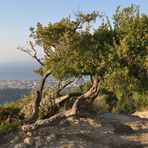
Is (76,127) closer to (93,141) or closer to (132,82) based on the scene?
(93,141)

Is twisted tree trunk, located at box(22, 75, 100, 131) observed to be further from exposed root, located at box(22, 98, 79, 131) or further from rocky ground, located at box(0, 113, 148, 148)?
rocky ground, located at box(0, 113, 148, 148)

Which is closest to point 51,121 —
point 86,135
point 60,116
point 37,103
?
point 60,116

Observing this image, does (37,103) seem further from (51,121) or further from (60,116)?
(51,121)

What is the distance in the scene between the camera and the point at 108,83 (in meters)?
26.4

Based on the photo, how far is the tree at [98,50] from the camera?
26.4 metres

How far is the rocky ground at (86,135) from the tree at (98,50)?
1713mm

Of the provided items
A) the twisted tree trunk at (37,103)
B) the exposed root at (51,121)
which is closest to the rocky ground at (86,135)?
the exposed root at (51,121)

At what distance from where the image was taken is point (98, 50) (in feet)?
89.8

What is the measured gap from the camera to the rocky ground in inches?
863

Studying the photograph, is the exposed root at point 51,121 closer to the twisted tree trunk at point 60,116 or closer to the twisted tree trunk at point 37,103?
the twisted tree trunk at point 60,116

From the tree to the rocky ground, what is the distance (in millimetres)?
1713

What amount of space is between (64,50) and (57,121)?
5.33 m

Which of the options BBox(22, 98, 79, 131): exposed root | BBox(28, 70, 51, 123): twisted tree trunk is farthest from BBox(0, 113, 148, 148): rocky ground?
A: BBox(28, 70, 51, 123): twisted tree trunk

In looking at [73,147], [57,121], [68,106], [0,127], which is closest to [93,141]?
[73,147]
